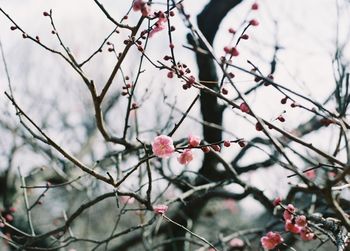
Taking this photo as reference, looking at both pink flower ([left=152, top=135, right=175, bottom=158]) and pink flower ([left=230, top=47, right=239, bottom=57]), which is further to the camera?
pink flower ([left=152, top=135, right=175, bottom=158])

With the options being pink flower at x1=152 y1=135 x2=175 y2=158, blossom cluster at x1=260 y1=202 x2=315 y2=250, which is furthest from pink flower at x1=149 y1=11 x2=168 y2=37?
blossom cluster at x1=260 y1=202 x2=315 y2=250

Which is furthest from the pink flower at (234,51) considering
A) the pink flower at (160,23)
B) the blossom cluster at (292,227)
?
the blossom cluster at (292,227)

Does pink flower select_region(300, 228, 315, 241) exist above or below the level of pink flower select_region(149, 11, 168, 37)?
below

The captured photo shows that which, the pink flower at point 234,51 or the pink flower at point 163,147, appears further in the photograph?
the pink flower at point 163,147

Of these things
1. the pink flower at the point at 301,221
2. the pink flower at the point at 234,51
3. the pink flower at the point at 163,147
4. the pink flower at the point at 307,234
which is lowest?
the pink flower at the point at 307,234

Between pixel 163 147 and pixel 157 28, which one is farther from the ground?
pixel 157 28

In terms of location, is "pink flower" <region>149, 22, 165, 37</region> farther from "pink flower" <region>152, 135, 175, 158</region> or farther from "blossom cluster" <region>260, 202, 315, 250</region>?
"blossom cluster" <region>260, 202, 315, 250</region>

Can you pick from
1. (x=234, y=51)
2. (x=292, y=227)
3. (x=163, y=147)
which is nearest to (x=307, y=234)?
(x=292, y=227)

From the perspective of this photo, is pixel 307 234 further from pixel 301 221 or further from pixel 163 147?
pixel 163 147

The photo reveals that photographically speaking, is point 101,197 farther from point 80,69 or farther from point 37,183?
point 37,183

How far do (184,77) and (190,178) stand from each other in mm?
3153

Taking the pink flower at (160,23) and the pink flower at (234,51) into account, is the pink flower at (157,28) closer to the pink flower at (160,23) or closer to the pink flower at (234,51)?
the pink flower at (160,23)

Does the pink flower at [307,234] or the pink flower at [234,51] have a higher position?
the pink flower at [234,51]

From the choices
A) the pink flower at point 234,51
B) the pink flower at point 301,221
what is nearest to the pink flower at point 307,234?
the pink flower at point 301,221
